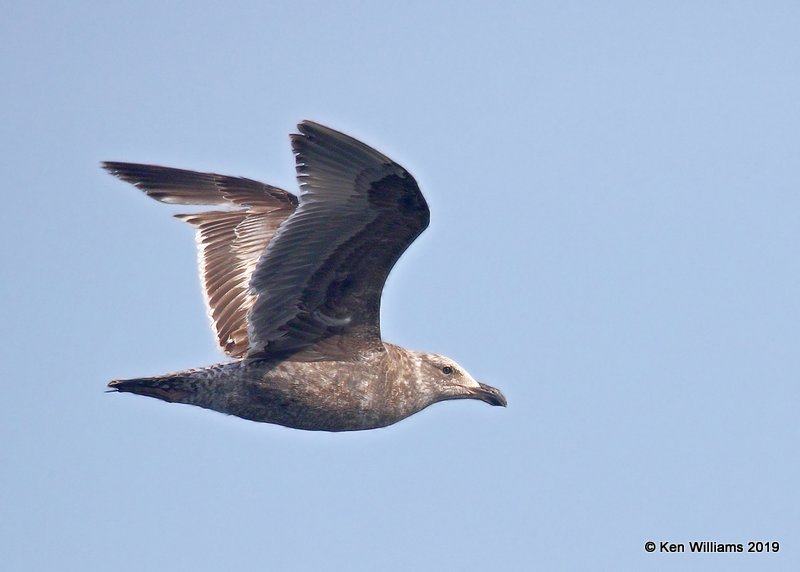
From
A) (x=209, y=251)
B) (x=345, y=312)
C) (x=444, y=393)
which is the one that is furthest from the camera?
(x=209, y=251)

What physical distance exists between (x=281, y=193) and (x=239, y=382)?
10.7 feet

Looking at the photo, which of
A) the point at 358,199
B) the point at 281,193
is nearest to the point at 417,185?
the point at 358,199

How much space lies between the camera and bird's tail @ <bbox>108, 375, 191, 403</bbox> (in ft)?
40.9

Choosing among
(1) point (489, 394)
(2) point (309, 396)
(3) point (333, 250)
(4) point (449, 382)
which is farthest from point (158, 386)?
(1) point (489, 394)

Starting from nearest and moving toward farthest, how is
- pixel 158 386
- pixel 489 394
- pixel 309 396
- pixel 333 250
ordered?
pixel 333 250, pixel 158 386, pixel 309 396, pixel 489 394

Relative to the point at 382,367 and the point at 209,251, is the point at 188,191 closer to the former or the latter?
the point at 209,251

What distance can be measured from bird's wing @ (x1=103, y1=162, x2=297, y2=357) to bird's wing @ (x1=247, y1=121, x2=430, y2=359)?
4.66 feet

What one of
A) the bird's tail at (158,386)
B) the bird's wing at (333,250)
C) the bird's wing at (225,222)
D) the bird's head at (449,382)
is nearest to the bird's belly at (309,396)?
the bird's wing at (333,250)

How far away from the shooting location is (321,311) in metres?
12.6

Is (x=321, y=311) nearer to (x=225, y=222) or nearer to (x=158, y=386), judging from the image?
(x=158, y=386)

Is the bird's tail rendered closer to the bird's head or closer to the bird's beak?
the bird's head

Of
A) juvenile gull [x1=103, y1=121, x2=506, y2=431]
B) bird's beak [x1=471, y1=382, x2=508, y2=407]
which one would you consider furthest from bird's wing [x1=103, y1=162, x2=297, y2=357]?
bird's beak [x1=471, y1=382, x2=508, y2=407]

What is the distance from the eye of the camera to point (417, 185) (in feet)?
37.7

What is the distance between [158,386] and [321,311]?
1693 millimetres
